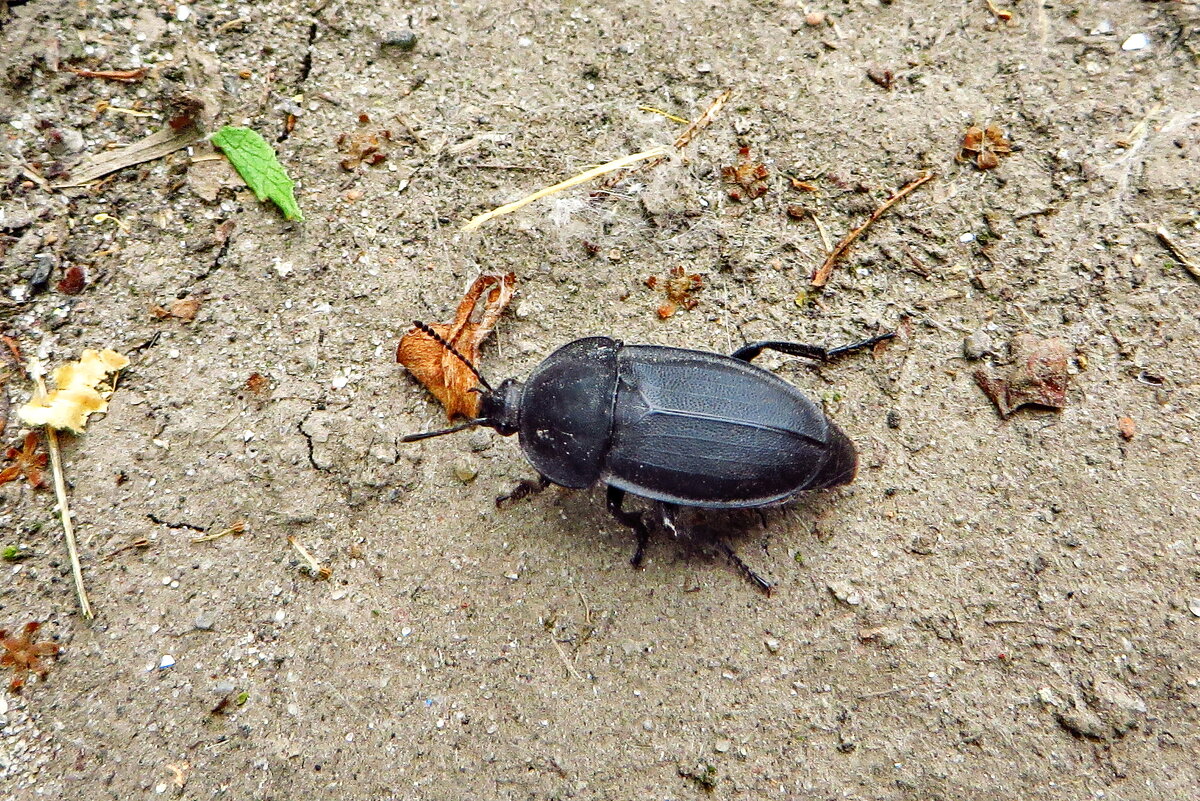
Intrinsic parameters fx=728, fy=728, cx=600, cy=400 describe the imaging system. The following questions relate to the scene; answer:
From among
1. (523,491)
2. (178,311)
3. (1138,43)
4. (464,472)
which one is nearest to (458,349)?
(464,472)

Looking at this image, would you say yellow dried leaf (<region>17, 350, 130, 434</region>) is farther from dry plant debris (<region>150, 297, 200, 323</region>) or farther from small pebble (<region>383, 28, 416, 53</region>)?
small pebble (<region>383, 28, 416, 53</region>)

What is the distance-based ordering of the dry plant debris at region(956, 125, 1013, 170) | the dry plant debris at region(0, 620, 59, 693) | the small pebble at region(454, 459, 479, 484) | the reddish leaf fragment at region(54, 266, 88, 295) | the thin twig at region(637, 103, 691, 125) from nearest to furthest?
the dry plant debris at region(0, 620, 59, 693)
the small pebble at region(454, 459, 479, 484)
the reddish leaf fragment at region(54, 266, 88, 295)
the dry plant debris at region(956, 125, 1013, 170)
the thin twig at region(637, 103, 691, 125)

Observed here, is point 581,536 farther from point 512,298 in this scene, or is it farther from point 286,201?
point 286,201

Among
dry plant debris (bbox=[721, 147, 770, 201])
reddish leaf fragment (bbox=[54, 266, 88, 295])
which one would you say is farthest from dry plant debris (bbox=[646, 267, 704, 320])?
reddish leaf fragment (bbox=[54, 266, 88, 295])

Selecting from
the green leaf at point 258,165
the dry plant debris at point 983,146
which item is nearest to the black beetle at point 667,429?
the green leaf at point 258,165

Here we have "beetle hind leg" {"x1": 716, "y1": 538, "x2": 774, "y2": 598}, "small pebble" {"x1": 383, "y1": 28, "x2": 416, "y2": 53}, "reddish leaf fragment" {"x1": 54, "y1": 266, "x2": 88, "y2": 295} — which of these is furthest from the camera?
"small pebble" {"x1": 383, "y1": 28, "x2": 416, "y2": 53}

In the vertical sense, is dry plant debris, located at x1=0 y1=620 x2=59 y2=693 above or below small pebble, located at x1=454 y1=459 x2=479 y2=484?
below

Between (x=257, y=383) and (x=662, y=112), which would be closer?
(x=257, y=383)

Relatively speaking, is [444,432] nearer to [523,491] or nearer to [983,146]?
[523,491]
